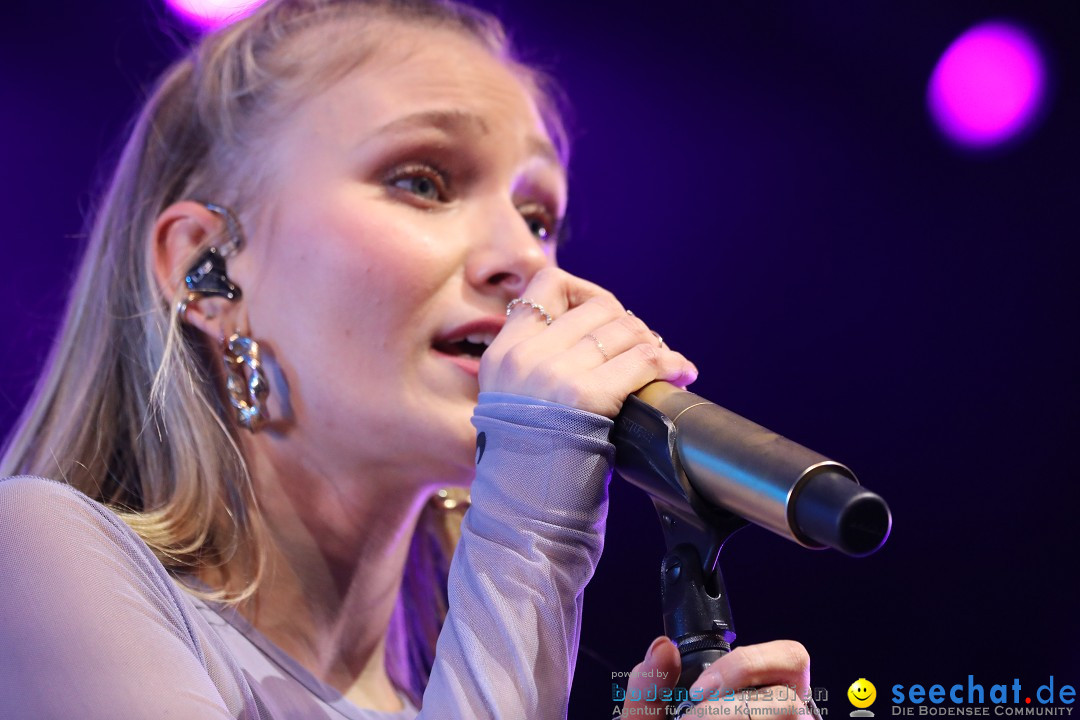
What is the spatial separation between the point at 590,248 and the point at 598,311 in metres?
1.44

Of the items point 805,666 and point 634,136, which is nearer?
point 805,666

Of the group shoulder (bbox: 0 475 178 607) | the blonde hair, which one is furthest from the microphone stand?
the blonde hair

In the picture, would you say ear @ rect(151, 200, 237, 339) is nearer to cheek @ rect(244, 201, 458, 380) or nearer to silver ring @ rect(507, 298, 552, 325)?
cheek @ rect(244, 201, 458, 380)

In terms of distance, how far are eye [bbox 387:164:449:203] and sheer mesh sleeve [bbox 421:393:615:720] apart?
468 millimetres

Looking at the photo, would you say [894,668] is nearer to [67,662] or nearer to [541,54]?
[541,54]

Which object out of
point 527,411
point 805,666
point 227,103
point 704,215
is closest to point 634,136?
point 704,215

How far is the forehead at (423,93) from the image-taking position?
1.41 metres

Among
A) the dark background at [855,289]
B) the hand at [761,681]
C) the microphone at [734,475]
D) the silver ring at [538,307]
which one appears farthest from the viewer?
the dark background at [855,289]

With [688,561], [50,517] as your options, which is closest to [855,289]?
[688,561]

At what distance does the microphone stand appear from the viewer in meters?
0.85

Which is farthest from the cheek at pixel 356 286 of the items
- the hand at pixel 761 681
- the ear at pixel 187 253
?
the hand at pixel 761 681

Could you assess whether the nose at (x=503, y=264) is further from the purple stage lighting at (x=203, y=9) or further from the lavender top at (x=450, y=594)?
the purple stage lighting at (x=203, y=9)

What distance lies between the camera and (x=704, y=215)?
2523 millimetres

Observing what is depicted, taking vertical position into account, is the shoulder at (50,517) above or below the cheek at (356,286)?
below
